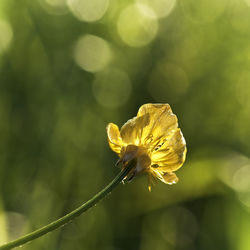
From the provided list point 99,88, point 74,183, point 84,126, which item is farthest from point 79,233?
point 99,88

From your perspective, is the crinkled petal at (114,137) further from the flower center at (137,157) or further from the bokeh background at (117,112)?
the bokeh background at (117,112)

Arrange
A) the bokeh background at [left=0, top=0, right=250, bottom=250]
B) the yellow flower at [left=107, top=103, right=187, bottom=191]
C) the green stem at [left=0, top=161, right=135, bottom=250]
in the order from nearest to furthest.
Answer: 1. the green stem at [left=0, top=161, right=135, bottom=250]
2. the yellow flower at [left=107, top=103, right=187, bottom=191]
3. the bokeh background at [left=0, top=0, right=250, bottom=250]

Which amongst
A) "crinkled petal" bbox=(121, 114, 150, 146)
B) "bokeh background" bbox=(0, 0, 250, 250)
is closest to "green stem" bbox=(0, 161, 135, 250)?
"crinkled petal" bbox=(121, 114, 150, 146)

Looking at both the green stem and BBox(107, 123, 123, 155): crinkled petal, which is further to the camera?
BBox(107, 123, 123, 155): crinkled petal

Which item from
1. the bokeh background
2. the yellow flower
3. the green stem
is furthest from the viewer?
the bokeh background

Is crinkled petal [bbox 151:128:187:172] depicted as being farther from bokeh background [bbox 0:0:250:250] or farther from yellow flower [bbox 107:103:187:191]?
bokeh background [bbox 0:0:250:250]

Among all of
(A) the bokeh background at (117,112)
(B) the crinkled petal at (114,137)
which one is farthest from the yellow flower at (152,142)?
(A) the bokeh background at (117,112)

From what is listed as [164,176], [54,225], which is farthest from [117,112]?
[54,225]

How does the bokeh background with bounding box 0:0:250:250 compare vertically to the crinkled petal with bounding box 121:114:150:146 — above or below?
below

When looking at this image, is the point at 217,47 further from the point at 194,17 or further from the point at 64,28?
the point at 64,28
